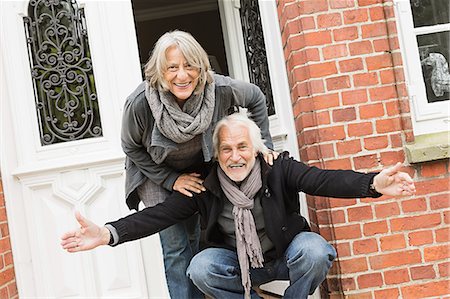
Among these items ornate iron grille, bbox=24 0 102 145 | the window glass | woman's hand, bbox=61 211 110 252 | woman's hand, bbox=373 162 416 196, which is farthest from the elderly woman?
the window glass

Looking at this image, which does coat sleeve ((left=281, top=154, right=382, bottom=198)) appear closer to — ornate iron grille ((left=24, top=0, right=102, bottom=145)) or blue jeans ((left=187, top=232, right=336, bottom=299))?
blue jeans ((left=187, top=232, right=336, bottom=299))

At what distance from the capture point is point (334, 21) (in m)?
3.30

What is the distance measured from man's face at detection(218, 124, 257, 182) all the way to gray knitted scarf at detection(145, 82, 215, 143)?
119mm

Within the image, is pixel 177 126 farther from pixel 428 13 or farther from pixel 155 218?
pixel 428 13

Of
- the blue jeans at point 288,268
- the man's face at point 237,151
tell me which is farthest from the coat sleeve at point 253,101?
the blue jeans at point 288,268

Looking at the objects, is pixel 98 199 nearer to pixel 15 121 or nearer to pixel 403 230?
pixel 15 121

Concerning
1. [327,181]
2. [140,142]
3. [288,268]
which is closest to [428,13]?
[327,181]

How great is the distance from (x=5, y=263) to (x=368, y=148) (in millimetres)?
2294

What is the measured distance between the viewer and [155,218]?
281 centimetres

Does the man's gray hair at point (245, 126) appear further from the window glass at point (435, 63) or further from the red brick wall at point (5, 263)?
the red brick wall at point (5, 263)

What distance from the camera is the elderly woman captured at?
273cm

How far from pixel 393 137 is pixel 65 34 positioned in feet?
7.06

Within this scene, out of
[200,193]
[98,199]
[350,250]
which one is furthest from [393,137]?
[98,199]

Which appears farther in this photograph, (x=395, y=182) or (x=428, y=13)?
(x=428, y=13)
